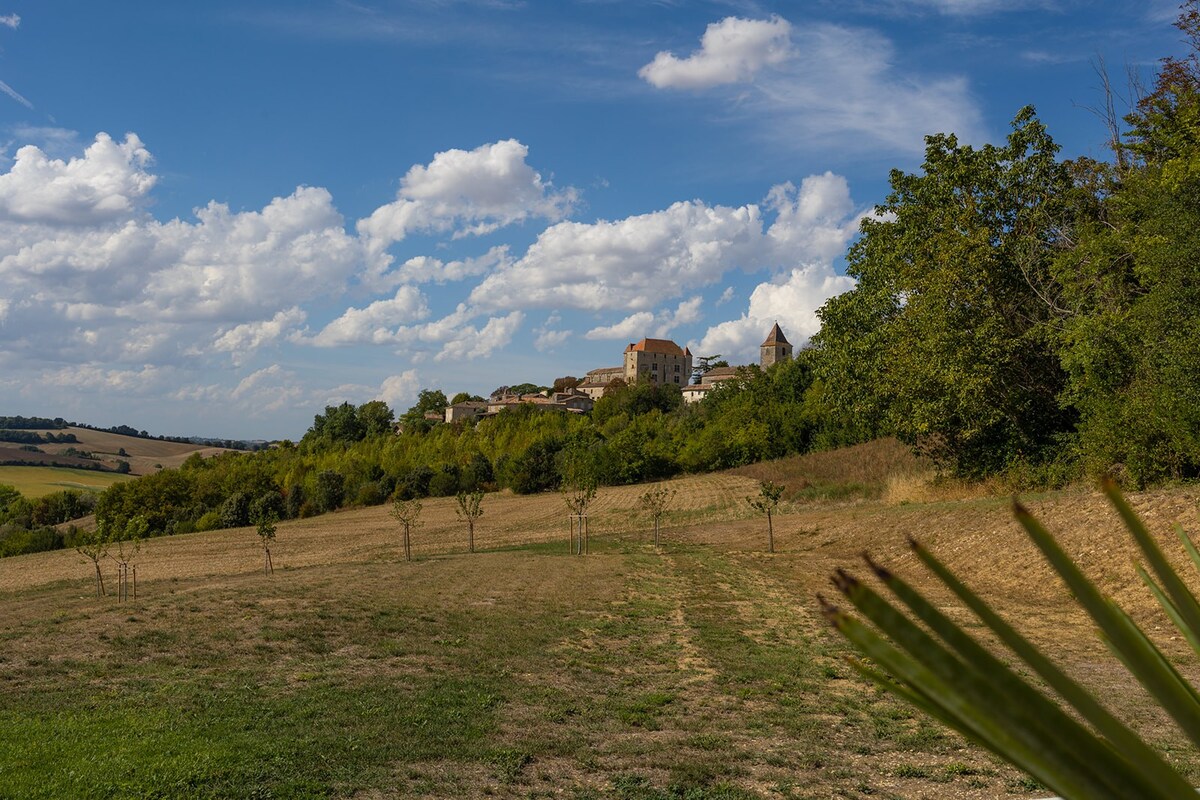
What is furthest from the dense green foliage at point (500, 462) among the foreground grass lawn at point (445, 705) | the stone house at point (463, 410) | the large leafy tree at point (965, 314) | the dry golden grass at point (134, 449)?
the stone house at point (463, 410)

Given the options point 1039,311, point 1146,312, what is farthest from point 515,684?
point 1039,311

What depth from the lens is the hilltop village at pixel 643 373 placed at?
389 ft

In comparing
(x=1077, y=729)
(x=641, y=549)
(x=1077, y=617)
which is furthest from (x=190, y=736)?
(x=641, y=549)

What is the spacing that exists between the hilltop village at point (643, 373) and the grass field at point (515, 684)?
9636cm

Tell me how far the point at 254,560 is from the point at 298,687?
23.9m

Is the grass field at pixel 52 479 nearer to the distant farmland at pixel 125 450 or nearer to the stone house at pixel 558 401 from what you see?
the distant farmland at pixel 125 450

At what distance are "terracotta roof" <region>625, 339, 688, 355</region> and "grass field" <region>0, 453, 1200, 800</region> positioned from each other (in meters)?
116

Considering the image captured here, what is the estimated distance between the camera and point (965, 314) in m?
23.3

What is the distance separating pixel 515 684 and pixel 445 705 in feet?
4.00

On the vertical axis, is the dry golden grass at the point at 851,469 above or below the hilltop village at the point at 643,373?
below

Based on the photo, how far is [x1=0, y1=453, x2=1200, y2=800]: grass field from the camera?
645 cm

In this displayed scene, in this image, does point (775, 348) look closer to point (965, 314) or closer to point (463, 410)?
point (463, 410)

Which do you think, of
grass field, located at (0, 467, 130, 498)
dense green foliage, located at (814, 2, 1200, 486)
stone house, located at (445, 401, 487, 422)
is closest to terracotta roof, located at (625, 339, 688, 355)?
stone house, located at (445, 401, 487, 422)

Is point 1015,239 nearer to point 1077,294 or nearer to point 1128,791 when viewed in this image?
point 1077,294
